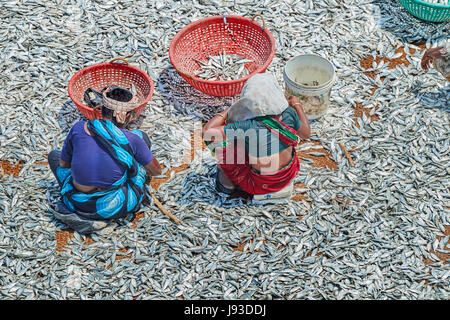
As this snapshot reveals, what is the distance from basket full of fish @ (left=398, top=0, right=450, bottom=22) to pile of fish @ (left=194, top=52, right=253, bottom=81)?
1.95m

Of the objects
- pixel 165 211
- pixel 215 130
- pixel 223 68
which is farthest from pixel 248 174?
pixel 223 68

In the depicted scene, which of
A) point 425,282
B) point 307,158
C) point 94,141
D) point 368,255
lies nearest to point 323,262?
point 368,255

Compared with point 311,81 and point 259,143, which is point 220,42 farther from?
point 259,143

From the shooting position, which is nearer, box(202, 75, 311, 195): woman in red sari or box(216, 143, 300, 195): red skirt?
box(202, 75, 311, 195): woman in red sari

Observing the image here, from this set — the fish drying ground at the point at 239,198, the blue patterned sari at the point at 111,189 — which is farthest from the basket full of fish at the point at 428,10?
the blue patterned sari at the point at 111,189

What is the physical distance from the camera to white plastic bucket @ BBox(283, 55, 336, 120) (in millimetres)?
5719

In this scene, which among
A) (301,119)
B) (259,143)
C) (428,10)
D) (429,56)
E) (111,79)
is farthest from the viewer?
(428,10)

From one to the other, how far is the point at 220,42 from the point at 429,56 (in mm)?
2211

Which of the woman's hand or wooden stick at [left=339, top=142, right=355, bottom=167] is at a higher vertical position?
the woman's hand

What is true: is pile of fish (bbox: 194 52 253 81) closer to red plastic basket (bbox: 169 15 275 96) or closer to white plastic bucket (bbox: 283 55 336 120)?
red plastic basket (bbox: 169 15 275 96)

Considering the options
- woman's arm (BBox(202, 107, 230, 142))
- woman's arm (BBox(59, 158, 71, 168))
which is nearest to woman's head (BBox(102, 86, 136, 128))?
woman's arm (BBox(59, 158, 71, 168))

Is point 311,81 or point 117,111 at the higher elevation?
point 117,111

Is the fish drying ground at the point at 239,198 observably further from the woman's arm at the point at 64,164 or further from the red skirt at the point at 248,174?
the woman's arm at the point at 64,164

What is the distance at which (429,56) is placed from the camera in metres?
6.04
